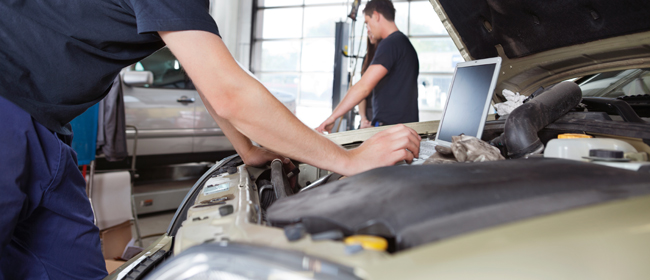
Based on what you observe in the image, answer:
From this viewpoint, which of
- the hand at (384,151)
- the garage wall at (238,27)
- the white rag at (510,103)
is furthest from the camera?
the garage wall at (238,27)

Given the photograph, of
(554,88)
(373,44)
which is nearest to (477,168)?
(554,88)

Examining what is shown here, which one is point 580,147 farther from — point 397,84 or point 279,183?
point 397,84

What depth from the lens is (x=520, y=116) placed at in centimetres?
108

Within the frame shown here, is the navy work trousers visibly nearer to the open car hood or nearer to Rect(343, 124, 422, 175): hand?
Rect(343, 124, 422, 175): hand

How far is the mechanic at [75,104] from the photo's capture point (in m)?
0.72

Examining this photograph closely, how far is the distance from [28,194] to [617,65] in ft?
6.20

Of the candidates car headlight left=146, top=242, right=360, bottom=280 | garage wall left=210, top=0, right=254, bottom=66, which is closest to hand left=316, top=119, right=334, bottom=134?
car headlight left=146, top=242, right=360, bottom=280

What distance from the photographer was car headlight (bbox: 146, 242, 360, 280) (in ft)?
1.32

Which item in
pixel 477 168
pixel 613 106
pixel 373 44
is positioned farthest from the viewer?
pixel 373 44

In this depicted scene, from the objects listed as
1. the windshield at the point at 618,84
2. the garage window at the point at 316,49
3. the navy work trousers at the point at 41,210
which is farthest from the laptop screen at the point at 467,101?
the garage window at the point at 316,49

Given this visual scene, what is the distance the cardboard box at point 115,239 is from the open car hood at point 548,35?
226 cm

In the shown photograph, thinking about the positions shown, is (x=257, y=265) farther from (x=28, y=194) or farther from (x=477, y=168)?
(x=28, y=194)

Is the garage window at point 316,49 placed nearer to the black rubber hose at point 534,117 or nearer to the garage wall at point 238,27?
the garage wall at point 238,27

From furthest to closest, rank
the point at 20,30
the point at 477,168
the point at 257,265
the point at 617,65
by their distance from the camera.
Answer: the point at 617,65 < the point at 20,30 < the point at 477,168 < the point at 257,265
